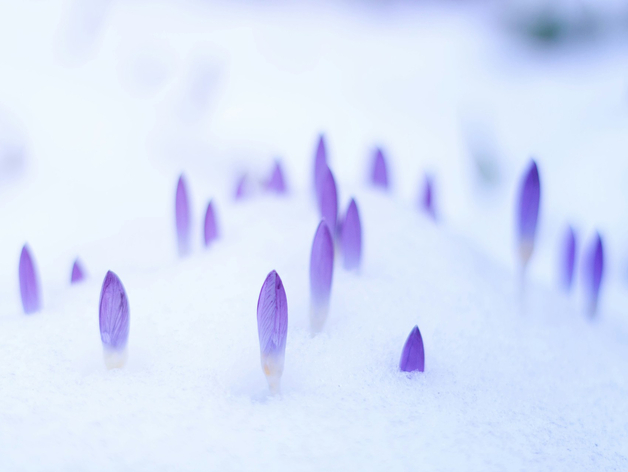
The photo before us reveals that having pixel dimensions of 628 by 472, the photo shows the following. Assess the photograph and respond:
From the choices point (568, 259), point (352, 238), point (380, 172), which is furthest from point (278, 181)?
point (568, 259)

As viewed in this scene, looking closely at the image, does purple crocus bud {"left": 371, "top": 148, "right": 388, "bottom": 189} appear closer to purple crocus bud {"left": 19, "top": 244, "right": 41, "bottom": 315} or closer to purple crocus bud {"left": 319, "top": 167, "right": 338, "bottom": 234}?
purple crocus bud {"left": 319, "top": 167, "right": 338, "bottom": 234}

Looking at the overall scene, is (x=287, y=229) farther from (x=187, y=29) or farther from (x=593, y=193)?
(x=187, y=29)

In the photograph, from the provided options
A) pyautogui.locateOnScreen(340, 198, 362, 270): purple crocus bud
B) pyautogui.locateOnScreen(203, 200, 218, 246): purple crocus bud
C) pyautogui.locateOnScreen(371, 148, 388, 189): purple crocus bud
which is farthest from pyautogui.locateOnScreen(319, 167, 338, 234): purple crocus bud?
pyautogui.locateOnScreen(371, 148, 388, 189): purple crocus bud

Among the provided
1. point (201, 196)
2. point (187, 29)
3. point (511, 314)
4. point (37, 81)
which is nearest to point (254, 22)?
point (187, 29)

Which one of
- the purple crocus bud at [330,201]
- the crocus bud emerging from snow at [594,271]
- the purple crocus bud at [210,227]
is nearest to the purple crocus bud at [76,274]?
the purple crocus bud at [210,227]

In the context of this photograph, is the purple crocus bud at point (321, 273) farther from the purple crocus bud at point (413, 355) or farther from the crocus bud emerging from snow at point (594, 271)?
the crocus bud emerging from snow at point (594, 271)

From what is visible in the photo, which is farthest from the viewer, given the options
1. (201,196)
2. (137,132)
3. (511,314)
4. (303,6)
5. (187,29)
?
(303,6)

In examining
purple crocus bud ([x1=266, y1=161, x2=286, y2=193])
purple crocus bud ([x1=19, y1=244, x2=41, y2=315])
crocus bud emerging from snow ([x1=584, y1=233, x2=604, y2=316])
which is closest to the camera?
purple crocus bud ([x1=19, y1=244, x2=41, y2=315])
